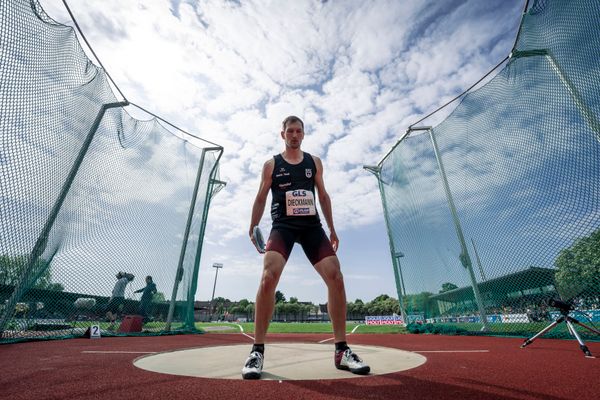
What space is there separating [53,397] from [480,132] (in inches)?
293

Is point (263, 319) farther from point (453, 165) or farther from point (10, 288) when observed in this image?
point (453, 165)

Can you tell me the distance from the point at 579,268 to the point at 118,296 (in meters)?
8.30

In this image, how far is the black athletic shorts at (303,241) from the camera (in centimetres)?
247

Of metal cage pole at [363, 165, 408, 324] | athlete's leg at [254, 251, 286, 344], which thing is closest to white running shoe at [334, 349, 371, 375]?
athlete's leg at [254, 251, 286, 344]

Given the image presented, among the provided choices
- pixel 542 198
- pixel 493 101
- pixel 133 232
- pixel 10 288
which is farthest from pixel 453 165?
pixel 10 288

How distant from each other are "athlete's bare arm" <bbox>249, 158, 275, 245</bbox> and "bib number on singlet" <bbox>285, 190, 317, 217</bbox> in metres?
0.30

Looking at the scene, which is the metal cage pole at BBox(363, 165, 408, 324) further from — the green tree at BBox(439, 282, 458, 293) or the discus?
the discus

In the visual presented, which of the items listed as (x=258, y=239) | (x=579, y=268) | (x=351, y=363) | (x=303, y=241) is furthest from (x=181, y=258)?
(x=579, y=268)

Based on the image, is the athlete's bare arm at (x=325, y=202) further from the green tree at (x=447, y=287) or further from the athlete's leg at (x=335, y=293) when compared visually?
the green tree at (x=447, y=287)

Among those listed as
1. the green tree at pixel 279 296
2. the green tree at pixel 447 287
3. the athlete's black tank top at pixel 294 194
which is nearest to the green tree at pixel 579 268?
the green tree at pixel 447 287

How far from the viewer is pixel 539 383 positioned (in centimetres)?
173

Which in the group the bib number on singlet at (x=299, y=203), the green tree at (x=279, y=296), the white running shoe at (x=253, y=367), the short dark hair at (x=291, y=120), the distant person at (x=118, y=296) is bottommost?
the white running shoe at (x=253, y=367)

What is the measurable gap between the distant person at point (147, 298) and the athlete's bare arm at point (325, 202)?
17.5ft

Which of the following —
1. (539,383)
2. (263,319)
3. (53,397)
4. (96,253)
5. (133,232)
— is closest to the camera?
(53,397)
